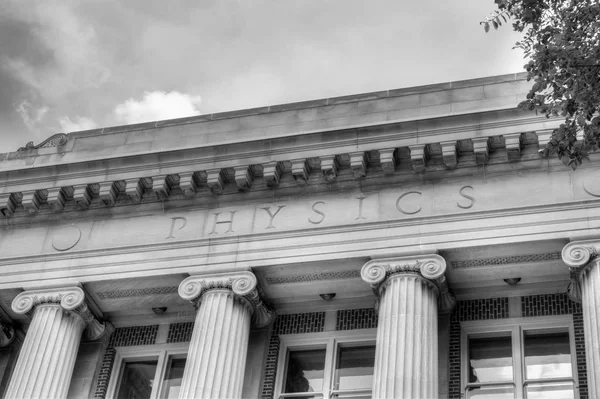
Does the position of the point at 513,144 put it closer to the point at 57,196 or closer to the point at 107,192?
the point at 107,192

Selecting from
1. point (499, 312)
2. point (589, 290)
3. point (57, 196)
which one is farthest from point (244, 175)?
point (589, 290)

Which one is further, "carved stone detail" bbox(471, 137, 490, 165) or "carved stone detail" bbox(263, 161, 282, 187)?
"carved stone detail" bbox(263, 161, 282, 187)

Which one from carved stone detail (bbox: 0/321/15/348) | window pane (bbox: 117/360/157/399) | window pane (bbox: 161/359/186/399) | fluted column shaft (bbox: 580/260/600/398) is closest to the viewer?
fluted column shaft (bbox: 580/260/600/398)

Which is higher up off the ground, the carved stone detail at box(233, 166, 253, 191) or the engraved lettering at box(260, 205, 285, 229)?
the carved stone detail at box(233, 166, 253, 191)

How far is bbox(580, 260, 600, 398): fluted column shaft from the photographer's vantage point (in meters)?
20.4

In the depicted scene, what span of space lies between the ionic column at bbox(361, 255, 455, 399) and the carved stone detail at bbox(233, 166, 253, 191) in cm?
381

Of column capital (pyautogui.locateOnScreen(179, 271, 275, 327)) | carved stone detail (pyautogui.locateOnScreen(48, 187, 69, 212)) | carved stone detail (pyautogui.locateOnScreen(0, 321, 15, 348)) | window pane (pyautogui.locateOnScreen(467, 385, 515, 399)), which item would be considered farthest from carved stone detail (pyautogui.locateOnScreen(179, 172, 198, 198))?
window pane (pyautogui.locateOnScreen(467, 385, 515, 399))

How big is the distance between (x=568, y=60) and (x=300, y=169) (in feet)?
29.5

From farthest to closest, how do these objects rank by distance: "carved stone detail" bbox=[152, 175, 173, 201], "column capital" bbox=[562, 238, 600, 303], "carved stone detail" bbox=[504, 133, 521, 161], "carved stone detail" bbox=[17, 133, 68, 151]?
"carved stone detail" bbox=[17, 133, 68, 151], "carved stone detail" bbox=[152, 175, 173, 201], "carved stone detail" bbox=[504, 133, 521, 161], "column capital" bbox=[562, 238, 600, 303]

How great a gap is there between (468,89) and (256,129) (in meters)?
5.36

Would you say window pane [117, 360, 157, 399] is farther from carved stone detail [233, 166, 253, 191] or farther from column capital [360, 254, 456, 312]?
column capital [360, 254, 456, 312]

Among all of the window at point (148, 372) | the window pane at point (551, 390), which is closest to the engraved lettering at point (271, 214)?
the window at point (148, 372)

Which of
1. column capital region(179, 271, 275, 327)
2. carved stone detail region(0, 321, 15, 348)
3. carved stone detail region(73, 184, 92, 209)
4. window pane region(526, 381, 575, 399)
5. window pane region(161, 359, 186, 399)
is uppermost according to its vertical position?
carved stone detail region(73, 184, 92, 209)

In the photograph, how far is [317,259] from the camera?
24.1m
